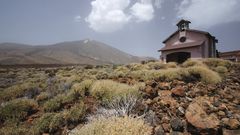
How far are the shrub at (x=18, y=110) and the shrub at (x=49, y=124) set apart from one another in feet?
4.45

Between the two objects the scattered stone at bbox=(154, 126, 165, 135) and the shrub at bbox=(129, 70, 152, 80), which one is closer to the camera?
the scattered stone at bbox=(154, 126, 165, 135)

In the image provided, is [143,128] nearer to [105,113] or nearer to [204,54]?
[105,113]

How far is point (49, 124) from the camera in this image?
249 inches

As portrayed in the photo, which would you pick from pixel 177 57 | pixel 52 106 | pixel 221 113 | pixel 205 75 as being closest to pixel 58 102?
A: pixel 52 106

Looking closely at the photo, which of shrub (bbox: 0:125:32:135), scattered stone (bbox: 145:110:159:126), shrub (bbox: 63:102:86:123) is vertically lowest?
shrub (bbox: 0:125:32:135)

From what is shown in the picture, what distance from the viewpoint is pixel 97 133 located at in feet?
13.6

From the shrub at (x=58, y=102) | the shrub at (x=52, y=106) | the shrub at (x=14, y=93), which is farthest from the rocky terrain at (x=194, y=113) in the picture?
the shrub at (x=14, y=93)

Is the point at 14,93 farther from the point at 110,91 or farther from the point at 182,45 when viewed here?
the point at 182,45

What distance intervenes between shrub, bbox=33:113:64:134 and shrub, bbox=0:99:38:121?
136cm

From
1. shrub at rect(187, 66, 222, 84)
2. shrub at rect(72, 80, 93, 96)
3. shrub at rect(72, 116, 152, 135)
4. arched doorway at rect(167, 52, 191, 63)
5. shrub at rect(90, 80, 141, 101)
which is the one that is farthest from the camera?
arched doorway at rect(167, 52, 191, 63)

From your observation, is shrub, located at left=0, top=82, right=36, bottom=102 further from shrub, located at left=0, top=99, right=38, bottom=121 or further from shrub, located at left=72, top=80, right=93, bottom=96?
shrub, located at left=72, top=80, right=93, bottom=96

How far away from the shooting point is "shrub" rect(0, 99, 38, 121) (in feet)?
24.4

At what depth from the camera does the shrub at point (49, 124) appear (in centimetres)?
614

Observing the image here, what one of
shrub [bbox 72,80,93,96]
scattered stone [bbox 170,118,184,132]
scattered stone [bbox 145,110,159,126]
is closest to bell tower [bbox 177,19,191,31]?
shrub [bbox 72,80,93,96]
